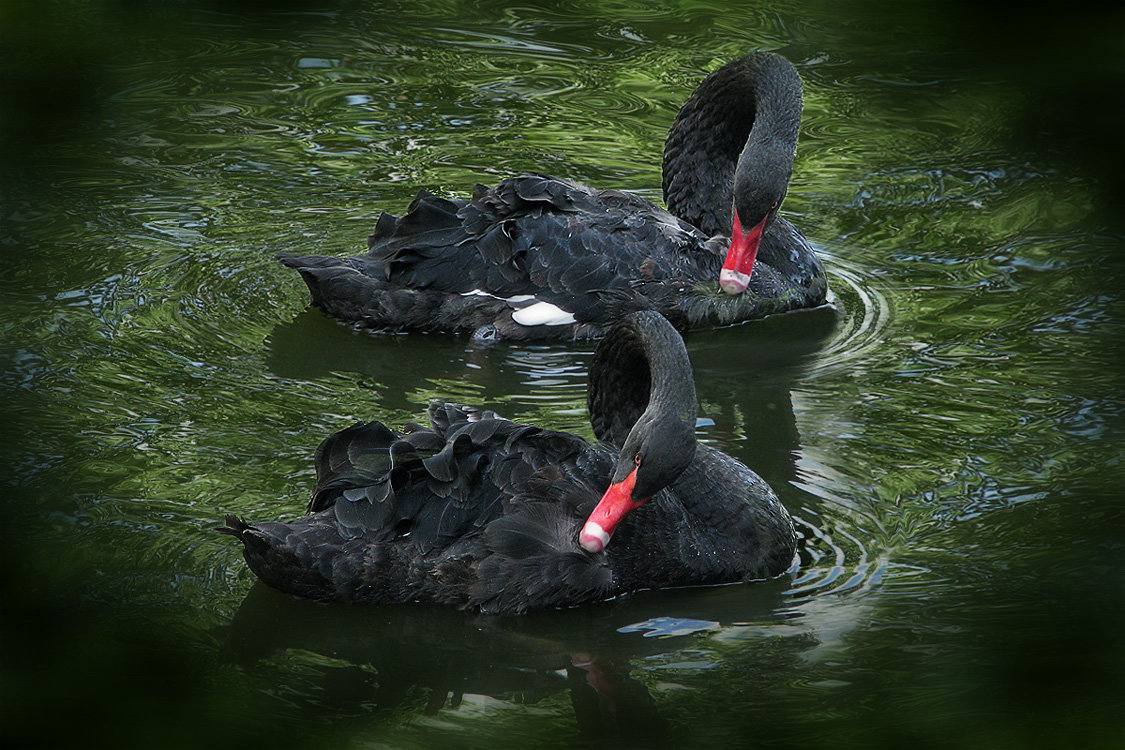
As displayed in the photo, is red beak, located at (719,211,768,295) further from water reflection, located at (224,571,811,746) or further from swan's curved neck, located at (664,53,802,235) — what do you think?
water reflection, located at (224,571,811,746)

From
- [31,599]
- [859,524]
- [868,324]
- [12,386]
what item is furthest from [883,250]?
[31,599]

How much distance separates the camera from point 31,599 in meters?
5.30

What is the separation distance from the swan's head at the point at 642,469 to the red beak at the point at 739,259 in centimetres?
275

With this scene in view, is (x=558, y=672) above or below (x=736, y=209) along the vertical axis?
below

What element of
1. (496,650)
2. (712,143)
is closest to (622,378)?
(496,650)

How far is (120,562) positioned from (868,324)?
416 centimetres

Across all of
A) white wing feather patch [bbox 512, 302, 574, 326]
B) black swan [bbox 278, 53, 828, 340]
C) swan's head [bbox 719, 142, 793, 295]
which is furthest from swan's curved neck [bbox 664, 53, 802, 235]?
white wing feather patch [bbox 512, 302, 574, 326]

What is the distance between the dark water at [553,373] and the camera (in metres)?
4.95

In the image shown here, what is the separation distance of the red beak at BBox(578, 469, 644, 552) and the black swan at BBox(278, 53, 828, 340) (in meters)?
2.68

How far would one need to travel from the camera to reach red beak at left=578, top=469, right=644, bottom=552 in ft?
17.4

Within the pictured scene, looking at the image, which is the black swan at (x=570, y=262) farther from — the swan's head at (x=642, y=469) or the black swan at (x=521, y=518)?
the swan's head at (x=642, y=469)

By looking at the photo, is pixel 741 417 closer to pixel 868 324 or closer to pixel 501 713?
pixel 868 324

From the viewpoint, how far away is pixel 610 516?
5.33m

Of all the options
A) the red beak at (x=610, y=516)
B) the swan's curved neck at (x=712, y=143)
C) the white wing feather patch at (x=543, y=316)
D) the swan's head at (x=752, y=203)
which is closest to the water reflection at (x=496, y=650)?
the red beak at (x=610, y=516)
